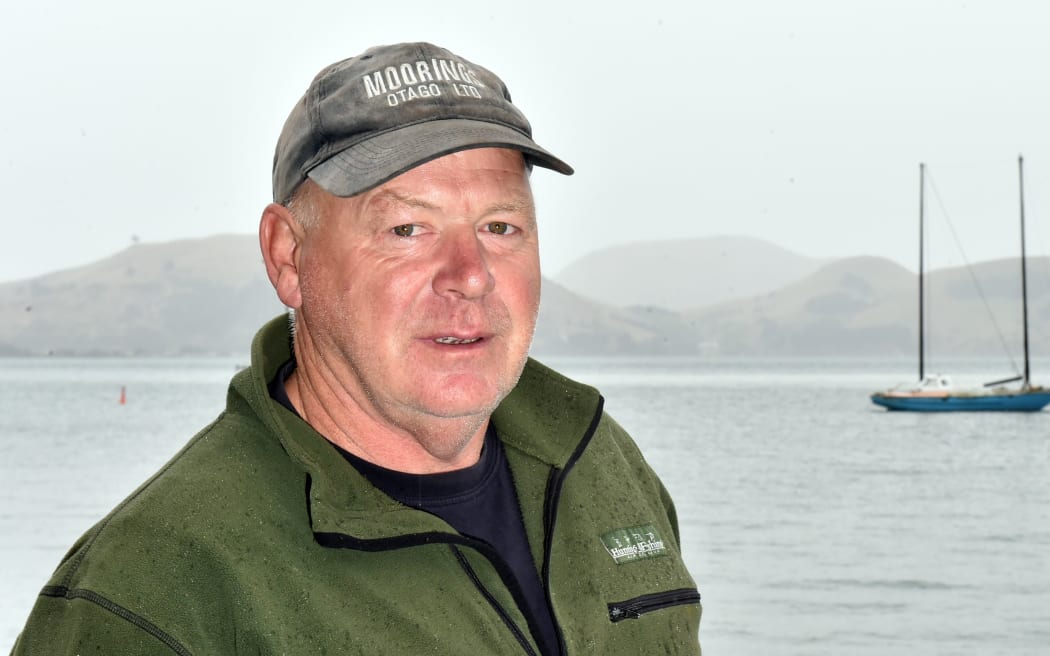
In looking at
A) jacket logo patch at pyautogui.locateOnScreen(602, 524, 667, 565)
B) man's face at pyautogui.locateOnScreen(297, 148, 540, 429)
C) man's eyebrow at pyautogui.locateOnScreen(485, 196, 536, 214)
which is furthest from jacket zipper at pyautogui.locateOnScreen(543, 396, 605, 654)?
man's eyebrow at pyautogui.locateOnScreen(485, 196, 536, 214)

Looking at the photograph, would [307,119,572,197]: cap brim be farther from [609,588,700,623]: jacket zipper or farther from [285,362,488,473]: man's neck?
[609,588,700,623]: jacket zipper

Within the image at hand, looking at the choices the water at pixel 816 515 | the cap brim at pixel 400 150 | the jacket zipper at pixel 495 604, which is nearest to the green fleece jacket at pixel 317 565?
the jacket zipper at pixel 495 604

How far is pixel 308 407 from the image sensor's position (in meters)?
2.14

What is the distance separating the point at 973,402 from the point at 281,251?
167 ft

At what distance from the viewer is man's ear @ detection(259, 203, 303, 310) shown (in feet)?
6.88

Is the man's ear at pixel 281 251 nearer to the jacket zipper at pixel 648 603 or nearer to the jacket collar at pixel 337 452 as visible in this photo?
the jacket collar at pixel 337 452

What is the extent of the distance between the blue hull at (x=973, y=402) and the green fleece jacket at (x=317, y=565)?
165 ft

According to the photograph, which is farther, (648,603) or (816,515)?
(816,515)

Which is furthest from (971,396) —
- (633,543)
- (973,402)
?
(633,543)

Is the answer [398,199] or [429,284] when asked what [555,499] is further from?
[398,199]

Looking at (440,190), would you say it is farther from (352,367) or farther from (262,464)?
(262,464)

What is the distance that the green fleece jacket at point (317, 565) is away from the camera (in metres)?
1.70

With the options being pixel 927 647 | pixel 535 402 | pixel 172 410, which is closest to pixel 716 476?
pixel 927 647

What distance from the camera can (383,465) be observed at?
2078 millimetres
